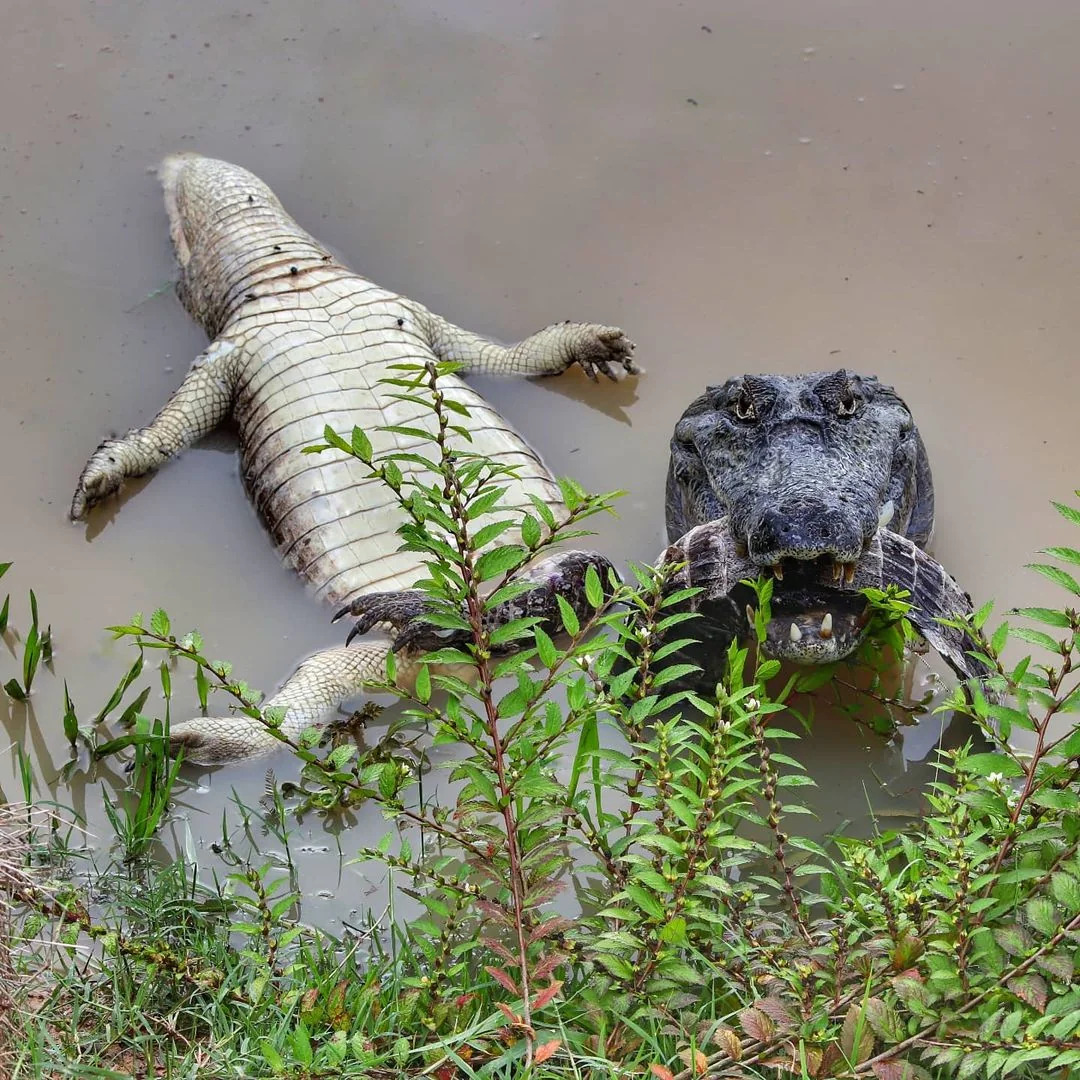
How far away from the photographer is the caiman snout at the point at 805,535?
2.97 meters

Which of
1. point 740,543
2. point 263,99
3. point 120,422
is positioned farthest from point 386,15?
point 740,543

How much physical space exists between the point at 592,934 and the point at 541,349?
271cm

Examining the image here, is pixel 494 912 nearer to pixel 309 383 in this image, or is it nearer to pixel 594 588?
pixel 594 588

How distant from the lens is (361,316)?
4.70 meters

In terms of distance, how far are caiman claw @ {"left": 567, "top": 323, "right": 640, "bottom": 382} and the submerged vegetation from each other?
2079mm

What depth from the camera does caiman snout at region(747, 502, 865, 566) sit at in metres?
2.97

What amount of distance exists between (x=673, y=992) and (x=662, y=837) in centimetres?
36

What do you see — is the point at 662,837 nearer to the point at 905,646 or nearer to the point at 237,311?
the point at 905,646

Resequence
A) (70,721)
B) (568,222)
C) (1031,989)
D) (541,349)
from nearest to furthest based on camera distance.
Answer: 1. (1031,989)
2. (70,721)
3. (541,349)
4. (568,222)

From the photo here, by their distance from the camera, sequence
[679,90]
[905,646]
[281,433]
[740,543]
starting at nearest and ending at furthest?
[740,543] < [905,646] < [281,433] < [679,90]

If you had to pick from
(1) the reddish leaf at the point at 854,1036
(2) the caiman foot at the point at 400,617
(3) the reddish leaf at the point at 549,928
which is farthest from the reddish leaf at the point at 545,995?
(2) the caiman foot at the point at 400,617

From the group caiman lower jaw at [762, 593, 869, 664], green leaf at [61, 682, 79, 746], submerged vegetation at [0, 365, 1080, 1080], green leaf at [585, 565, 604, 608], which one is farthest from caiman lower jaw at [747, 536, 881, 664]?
green leaf at [61, 682, 79, 746]

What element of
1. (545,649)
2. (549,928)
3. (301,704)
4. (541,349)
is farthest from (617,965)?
(541,349)

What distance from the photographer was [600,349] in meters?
4.65
